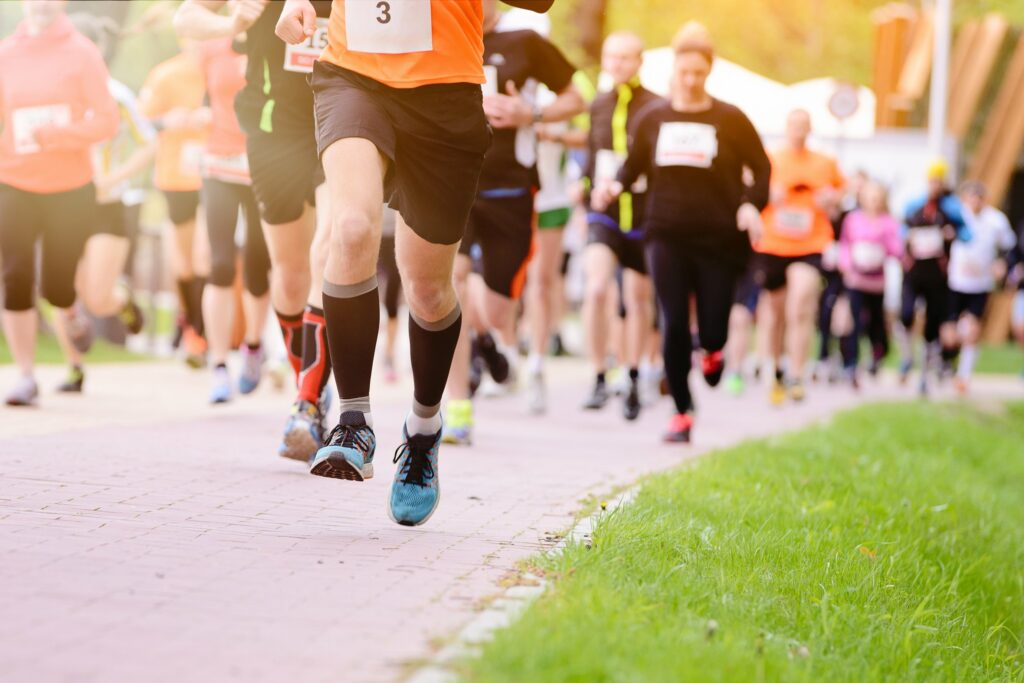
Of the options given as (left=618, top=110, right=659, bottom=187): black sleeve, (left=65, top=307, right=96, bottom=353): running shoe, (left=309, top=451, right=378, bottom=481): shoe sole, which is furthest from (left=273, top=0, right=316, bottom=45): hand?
(left=65, top=307, right=96, bottom=353): running shoe

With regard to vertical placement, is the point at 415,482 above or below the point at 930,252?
above

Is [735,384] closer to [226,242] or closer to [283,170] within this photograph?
[226,242]

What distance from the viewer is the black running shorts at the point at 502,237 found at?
913 centimetres

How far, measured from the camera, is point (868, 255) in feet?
57.7

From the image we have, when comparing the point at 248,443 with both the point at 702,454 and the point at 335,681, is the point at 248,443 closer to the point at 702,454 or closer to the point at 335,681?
the point at 702,454

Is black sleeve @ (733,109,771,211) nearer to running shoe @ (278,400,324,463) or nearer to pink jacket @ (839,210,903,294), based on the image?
running shoe @ (278,400,324,463)

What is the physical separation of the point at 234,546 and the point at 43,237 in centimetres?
521

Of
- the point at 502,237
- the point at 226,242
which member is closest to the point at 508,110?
the point at 502,237

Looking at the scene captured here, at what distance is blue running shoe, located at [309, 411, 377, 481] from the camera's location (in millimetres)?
4906

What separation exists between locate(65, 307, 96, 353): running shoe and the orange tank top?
5461mm

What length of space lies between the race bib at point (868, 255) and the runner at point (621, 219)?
258 inches

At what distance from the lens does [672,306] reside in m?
9.27

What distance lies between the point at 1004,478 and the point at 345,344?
7.67 meters

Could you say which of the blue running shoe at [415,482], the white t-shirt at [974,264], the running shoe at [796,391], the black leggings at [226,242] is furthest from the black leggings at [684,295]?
the white t-shirt at [974,264]
